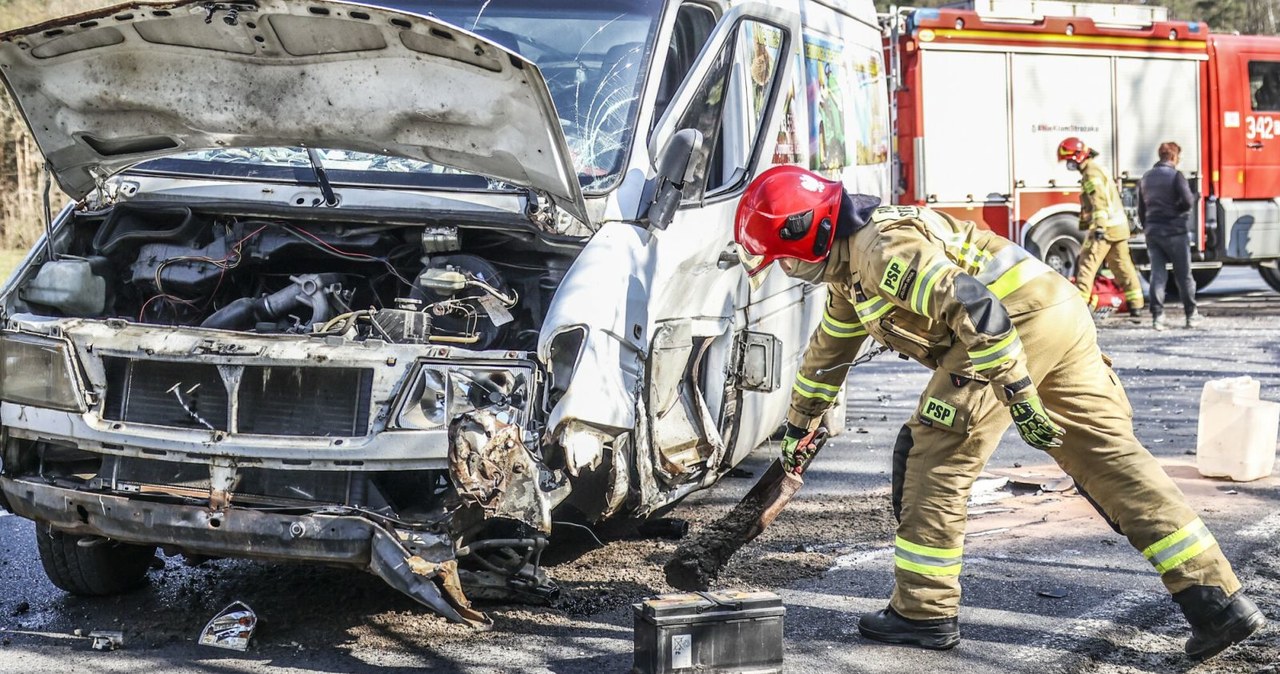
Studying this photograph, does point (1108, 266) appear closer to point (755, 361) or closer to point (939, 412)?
point (755, 361)

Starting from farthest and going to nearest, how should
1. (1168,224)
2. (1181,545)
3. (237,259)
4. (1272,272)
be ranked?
(1272,272) < (1168,224) < (237,259) < (1181,545)

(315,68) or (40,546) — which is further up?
(315,68)

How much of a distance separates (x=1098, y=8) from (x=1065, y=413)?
12.5 meters

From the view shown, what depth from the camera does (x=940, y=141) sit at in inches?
589

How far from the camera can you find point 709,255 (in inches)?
212

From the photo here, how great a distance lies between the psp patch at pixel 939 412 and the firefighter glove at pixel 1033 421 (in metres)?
0.23

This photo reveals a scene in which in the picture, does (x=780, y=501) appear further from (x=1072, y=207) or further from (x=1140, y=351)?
(x=1072, y=207)

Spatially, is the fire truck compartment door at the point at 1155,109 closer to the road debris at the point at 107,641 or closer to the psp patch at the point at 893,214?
the psp patch at the point at 893,214

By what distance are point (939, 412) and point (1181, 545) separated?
33.0 inches

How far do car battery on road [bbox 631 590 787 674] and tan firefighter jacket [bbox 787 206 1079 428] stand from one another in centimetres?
85

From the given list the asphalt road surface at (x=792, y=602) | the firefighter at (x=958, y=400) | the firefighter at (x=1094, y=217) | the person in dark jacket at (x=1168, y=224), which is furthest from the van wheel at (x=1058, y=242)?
the firefighter at (x=958, y=400)

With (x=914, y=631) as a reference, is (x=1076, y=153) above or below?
above

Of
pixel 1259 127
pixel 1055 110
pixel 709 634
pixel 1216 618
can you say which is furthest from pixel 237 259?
pixel 1259 127

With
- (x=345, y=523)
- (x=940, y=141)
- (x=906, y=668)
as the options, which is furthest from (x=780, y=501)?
(x=940, y=141)
